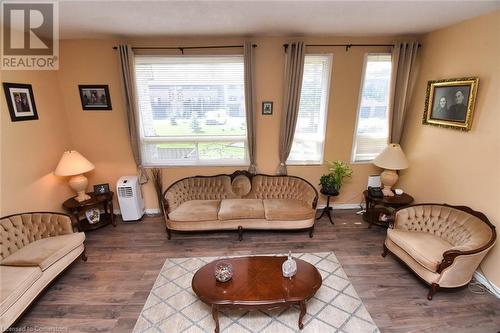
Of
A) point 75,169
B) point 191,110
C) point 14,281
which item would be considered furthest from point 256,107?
point 14,281

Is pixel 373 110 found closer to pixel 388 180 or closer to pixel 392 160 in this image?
pixel 392 160

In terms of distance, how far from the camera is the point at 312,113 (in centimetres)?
420

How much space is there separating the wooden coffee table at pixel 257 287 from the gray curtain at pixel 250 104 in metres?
2.01

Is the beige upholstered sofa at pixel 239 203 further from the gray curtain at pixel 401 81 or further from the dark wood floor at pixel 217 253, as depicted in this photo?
the gray curtain at pixel 401 81

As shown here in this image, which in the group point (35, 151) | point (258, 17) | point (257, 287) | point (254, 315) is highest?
point (258, 17)

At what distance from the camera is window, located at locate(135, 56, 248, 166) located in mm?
3934

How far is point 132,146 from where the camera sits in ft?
13.6

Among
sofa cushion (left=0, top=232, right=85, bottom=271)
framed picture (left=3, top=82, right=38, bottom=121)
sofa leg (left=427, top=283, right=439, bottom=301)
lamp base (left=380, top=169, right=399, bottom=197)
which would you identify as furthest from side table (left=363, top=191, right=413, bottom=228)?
framed picture (left=3, top=82, right=38, bottom=121)

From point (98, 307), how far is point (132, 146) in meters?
2.49

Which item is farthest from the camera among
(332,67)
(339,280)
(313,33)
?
(332,67)

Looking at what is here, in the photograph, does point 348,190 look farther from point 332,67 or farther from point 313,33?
point 313,33

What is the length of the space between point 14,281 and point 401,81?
5628 millimetres

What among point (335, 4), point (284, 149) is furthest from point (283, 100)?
point (335, 4)

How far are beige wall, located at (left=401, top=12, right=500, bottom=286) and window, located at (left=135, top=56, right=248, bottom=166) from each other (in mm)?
2921
